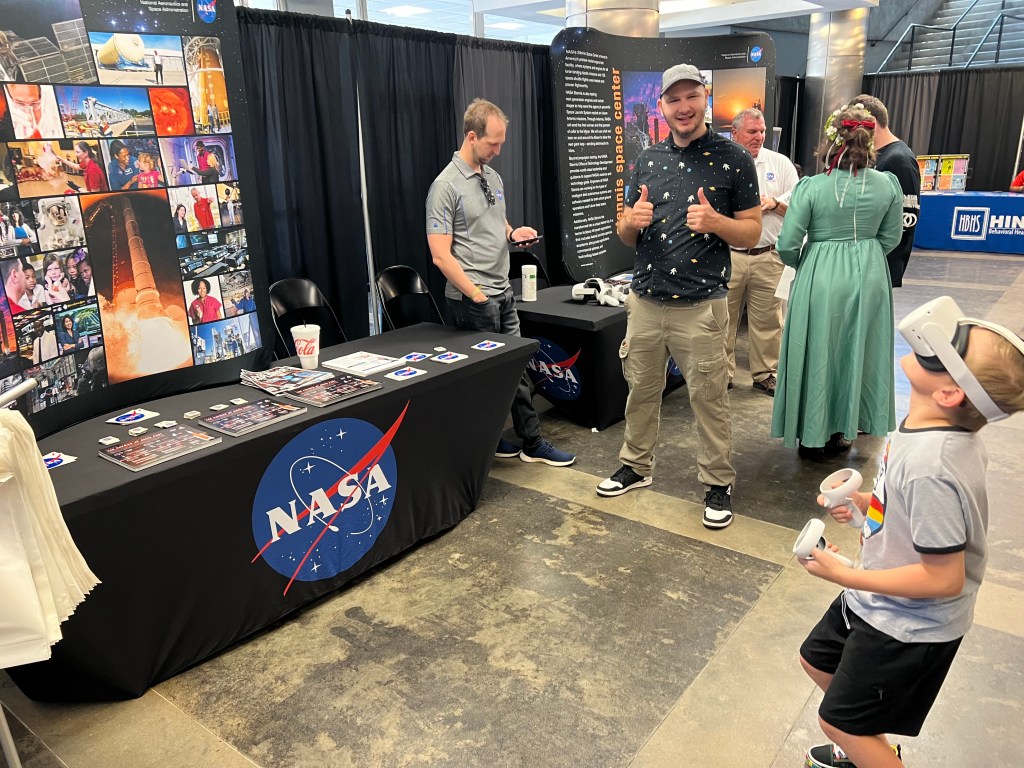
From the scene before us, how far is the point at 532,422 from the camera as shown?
3.53 meters

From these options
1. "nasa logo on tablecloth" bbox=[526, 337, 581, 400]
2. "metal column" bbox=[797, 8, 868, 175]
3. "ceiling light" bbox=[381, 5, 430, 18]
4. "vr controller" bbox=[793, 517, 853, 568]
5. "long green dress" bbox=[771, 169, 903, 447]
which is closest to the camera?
"vr controller" bbox=[793, 517, 853, 568]

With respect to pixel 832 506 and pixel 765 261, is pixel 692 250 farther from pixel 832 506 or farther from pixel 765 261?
pixel 765 261

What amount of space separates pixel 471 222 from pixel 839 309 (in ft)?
5.18

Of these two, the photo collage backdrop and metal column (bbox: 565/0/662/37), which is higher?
metal column (bbox: 565/0/662/37)

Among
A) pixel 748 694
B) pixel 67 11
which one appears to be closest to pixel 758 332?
pixel 748 694

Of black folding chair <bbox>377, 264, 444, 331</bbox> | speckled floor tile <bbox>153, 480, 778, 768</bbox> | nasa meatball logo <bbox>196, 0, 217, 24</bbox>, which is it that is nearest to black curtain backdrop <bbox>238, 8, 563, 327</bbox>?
black folding chair <bbox>377, 264, 444, 331</bbox>

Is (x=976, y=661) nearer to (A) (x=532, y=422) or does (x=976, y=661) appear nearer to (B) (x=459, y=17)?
(A) (x=532, y=422)

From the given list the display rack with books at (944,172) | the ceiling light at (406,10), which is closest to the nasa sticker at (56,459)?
the ceiling light at (406,10)

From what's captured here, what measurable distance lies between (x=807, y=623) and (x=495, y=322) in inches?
68.1

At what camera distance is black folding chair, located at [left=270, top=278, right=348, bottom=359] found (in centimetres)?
335

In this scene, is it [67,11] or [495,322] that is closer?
[67,11]

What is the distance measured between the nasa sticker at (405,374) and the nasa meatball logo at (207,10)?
125cm

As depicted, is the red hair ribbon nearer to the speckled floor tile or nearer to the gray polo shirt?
the gray polo shirt

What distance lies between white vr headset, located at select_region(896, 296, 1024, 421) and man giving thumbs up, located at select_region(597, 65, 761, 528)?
1528 mm
